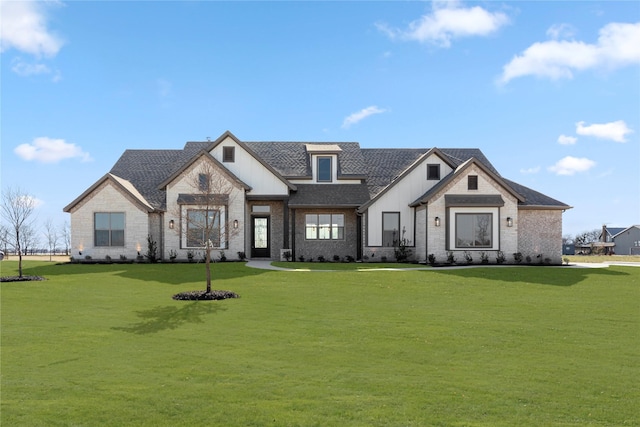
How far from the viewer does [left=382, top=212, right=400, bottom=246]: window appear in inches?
1225

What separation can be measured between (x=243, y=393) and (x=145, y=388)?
1780 mm

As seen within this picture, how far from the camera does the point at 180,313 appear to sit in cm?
1497

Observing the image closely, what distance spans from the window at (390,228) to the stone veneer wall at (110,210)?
1536 centimetres

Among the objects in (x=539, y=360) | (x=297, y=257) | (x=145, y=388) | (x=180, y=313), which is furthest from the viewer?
(x=297, y=257)

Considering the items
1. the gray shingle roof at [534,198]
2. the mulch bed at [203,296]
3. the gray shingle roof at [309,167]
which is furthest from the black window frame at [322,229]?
the mulch bed at [203,296]

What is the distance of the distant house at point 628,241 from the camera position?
294 ft

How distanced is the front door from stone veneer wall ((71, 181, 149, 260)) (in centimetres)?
699

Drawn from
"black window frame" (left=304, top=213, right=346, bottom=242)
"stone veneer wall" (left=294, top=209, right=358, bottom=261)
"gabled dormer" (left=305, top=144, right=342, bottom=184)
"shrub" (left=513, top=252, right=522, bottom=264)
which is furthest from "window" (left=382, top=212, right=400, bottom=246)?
"shrub" (left=513, top=252, right=522, bottom=264)

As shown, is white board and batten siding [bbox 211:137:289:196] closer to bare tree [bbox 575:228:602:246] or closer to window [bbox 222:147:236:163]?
window [bbox 222:147:236:163]

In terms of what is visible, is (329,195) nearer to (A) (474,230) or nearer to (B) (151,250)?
(A) (474,230)

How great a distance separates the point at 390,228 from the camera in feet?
102

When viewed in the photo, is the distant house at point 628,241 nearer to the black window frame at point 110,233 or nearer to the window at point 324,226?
the window at point 324,226

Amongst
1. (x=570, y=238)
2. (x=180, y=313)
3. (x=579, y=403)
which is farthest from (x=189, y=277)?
(x=570, y=238)

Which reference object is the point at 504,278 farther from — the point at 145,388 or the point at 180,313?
the point at 145,388
